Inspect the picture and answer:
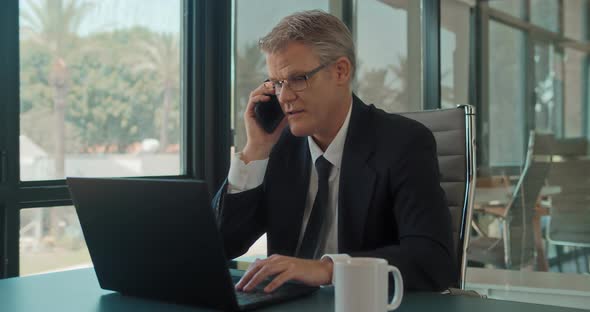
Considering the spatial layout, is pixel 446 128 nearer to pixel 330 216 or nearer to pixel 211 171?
pixel 330 216

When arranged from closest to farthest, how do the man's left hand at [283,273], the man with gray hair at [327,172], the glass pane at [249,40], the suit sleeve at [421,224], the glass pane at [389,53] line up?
the man's left hand at [283,273], the suit sleeve at [421,224], the man with gray hair at [327,172], the glass pane at [389,53], the glass pane at [249,40]

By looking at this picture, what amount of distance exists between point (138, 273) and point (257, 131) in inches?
30.7

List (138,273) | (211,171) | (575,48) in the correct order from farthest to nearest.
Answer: (211,171) < (575,48) < (138,273)

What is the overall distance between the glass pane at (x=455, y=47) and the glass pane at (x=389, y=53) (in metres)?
0.14

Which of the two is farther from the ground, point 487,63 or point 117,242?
point 487,63

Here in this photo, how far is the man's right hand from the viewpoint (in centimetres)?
184

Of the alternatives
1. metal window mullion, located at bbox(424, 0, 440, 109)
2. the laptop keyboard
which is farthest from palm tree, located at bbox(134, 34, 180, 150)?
the laptop keyboard

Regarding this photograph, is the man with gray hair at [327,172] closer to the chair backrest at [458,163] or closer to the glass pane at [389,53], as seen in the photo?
the chair backrest at [458,163]

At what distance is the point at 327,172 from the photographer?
1654 mm

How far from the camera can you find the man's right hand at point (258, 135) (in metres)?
1.84

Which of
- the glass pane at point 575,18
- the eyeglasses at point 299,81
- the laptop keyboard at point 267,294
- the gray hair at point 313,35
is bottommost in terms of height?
the laptop keyboard at point 267,294

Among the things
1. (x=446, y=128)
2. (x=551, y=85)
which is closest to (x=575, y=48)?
(x=551, y=85)

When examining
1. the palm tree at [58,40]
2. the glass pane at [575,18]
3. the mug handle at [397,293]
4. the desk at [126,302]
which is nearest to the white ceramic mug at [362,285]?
the mug handle at [397,293]

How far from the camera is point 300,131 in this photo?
5.42ft
